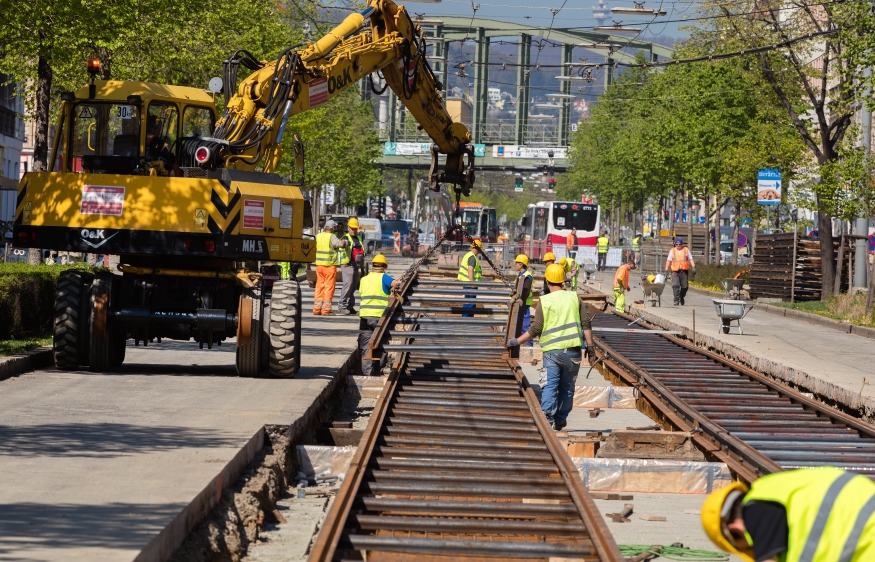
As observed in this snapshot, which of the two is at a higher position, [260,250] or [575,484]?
[260,250]

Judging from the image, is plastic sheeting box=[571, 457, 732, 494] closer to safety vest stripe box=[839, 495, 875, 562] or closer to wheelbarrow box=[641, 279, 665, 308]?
safety vest stripe box=[839, 495, 875, 562]

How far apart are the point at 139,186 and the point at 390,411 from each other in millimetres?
4080

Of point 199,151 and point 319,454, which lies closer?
point 319,454

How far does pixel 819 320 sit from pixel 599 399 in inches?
595

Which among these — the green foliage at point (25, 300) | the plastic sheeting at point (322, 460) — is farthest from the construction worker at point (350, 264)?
the plastic sheeting at point (322, 460)

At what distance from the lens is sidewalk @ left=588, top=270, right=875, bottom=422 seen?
17.7 meters

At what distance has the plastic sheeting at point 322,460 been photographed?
39.5 feet

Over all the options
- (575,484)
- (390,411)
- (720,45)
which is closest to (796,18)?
(720,45)

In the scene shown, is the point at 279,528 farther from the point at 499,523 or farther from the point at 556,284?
the point at 556,284

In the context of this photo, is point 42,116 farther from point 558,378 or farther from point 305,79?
point 558,378

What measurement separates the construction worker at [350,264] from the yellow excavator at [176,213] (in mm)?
11044

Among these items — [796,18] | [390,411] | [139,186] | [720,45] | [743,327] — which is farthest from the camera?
[720,45]

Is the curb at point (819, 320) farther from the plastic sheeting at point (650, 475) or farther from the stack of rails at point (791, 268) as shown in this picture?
the plastic sheeting at point (650, 475)

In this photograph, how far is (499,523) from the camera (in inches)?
348
